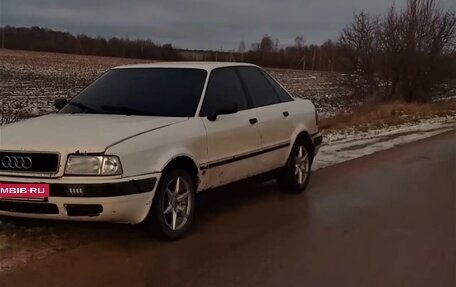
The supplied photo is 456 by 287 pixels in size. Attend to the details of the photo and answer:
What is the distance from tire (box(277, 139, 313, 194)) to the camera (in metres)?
7.54

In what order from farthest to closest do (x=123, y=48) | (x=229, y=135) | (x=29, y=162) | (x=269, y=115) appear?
1. (x=123, y=48)
2. (x=269, y=115)
3. (x=229, y=135)
4. (x=29, y=162)

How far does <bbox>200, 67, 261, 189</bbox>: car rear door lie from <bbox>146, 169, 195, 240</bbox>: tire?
0.97ft

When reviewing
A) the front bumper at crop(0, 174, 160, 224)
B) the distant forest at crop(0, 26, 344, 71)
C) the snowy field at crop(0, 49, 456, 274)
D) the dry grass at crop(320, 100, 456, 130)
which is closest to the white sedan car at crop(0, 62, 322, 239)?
the front bumper at crop(0, 174, 160, 224)

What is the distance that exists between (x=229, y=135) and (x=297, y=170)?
1750 mm

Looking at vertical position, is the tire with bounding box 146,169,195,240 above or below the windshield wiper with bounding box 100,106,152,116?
below

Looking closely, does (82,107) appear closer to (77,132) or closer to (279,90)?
(77,132)

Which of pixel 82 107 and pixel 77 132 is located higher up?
pixel 82 107

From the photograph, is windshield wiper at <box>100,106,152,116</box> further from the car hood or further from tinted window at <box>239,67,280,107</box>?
tinted window at <box>239,67,280,107</box>

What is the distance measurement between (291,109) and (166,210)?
2.73m

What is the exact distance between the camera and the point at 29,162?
16.3 ft

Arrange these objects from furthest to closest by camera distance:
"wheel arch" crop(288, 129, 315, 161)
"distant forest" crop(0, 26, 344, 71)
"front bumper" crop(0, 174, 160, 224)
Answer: "distant forest" crop(0, 26, 344, 71)
"wheel arch" crop(288, 129, 315, 161)
"front bumper" crop(0, 174, 160, 224)

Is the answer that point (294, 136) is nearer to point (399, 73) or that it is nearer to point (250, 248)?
point (250, 248)

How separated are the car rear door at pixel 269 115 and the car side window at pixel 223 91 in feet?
0.52

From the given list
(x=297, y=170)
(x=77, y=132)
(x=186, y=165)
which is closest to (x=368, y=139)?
(x=297, y=170)
